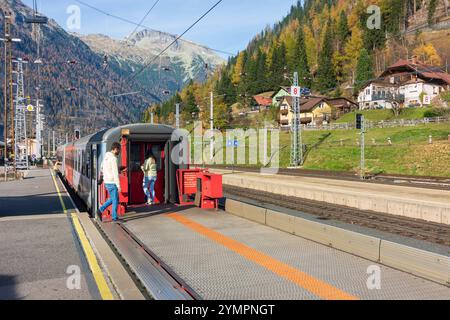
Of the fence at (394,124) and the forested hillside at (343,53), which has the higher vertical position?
the forested hillside at (343,53)

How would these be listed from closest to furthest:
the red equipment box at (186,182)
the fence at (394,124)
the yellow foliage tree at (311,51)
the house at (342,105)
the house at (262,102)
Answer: the red equipment box at (186,182), the fence at (394,124), the house at (342,105), the house at (262,102), the yellow foliage tree at (311,51)

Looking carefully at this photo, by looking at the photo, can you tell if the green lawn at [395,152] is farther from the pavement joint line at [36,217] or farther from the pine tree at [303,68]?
the pine tree at [303,68]

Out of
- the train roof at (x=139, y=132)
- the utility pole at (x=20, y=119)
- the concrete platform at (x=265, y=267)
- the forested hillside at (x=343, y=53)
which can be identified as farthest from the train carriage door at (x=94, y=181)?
the forested hillside at (x=343, y=53)

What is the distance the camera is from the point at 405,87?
8512cm

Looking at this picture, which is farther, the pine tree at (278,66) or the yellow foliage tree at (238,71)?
the yellow foliage tree at (238,71)

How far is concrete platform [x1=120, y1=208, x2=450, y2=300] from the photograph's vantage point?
584 centimetres

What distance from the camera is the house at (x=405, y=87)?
270 feet

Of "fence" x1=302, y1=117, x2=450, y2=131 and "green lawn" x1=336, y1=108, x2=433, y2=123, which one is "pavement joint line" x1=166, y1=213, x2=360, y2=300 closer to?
"fence" x1=302, y1=117, x2=450, y2=131

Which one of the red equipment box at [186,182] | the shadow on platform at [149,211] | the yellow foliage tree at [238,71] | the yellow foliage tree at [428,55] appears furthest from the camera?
the yellow foliage tree at [238,71]

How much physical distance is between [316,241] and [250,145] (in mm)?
54027

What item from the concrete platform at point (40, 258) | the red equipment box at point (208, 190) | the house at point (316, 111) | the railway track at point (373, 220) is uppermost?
the house at point (316, 111)

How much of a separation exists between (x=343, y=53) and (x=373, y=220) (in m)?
110

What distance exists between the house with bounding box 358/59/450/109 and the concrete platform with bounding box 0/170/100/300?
3018 inches
